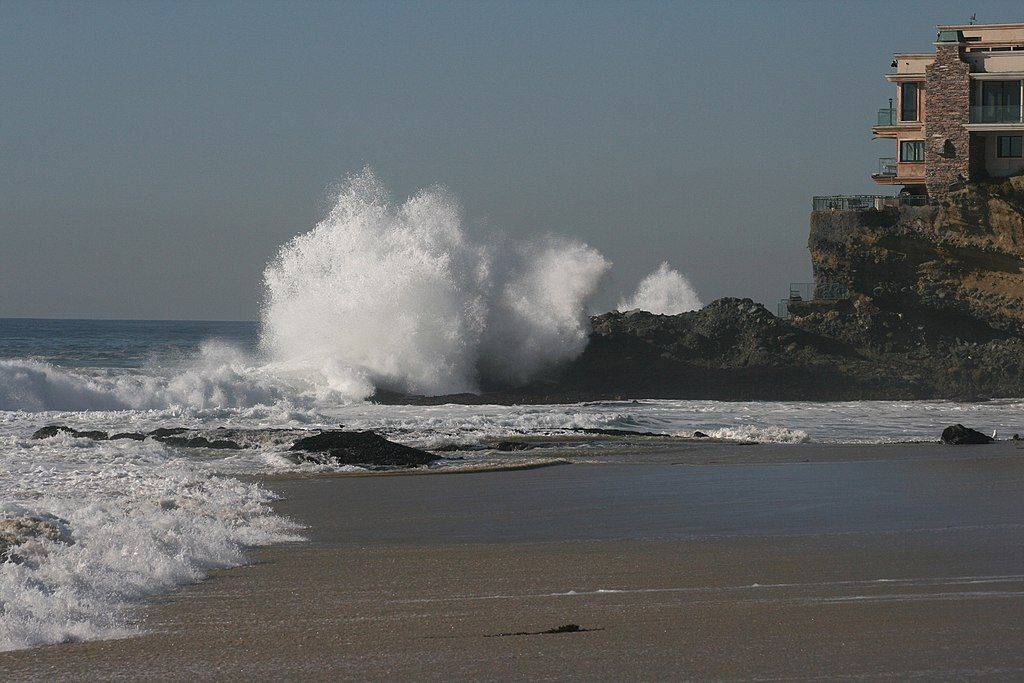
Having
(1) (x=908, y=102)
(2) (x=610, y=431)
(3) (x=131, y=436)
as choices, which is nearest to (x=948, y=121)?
(1) (x=908, y=102)

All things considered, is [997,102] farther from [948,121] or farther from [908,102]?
[908,102]

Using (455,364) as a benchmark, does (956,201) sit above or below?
above

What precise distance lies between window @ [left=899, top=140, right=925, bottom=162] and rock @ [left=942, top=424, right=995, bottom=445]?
2101 centimetres

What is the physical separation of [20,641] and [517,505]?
575 cm

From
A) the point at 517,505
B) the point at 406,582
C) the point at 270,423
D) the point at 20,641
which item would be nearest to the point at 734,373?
the point at 270,423

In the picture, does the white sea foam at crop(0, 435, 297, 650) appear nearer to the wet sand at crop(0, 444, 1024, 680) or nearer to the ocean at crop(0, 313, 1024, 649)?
the ocean at crop(0, 313, 1024, 649)

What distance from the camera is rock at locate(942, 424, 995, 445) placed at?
1714 centimetres

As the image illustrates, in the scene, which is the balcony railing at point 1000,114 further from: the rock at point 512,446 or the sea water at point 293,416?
the rock at point 512,446

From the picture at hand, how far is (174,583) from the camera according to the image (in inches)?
270

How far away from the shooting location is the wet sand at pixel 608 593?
5125mm

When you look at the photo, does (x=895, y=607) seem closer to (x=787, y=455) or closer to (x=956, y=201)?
(x=787, y=455)

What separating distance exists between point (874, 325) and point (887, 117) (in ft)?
27.1

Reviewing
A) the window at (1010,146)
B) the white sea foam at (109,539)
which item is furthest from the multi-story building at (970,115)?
the white sea foam at (109,539)

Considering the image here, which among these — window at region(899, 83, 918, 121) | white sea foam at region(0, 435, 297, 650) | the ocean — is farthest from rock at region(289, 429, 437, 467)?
window at region(899, 83, 918, 121)
